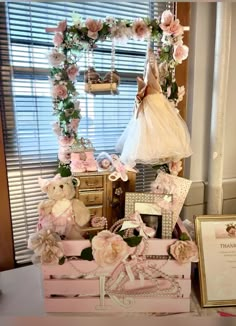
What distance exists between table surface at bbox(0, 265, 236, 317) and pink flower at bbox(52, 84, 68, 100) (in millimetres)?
704

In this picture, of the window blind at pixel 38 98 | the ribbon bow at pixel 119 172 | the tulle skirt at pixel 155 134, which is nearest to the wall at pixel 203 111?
the window blind at pixel 38 98

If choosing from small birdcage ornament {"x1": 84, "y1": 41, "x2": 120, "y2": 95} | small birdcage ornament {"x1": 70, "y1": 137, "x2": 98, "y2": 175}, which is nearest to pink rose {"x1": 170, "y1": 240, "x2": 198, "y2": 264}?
small birdcage ornament {"x1": 70, "y1": 137, "x2": 98, "y2": 175}

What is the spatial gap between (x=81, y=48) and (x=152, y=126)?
1.21 ft

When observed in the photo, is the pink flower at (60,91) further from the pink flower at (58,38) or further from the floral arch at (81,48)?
the pink flower at (58,38)

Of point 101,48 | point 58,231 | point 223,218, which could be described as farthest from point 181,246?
point 101,48

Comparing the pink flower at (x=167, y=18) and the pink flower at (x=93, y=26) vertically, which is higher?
the pink flower at (x=167, y=18)

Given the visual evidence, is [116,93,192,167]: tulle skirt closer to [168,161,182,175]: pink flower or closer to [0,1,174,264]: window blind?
[168,161,182,175]: pink flower

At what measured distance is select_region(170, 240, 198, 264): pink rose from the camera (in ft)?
2.75

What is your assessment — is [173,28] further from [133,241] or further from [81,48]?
[133,241]

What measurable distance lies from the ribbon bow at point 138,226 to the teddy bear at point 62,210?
0.52ft

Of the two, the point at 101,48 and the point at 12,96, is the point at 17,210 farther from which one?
the point at 101,48

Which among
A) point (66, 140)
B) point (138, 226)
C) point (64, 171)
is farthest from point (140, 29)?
point (138, 226)

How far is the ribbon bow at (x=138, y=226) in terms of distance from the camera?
906 millimetres

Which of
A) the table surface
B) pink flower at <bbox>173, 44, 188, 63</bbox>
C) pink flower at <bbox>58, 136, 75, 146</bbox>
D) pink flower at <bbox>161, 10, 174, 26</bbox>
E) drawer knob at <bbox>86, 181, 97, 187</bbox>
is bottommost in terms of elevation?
the table surface
